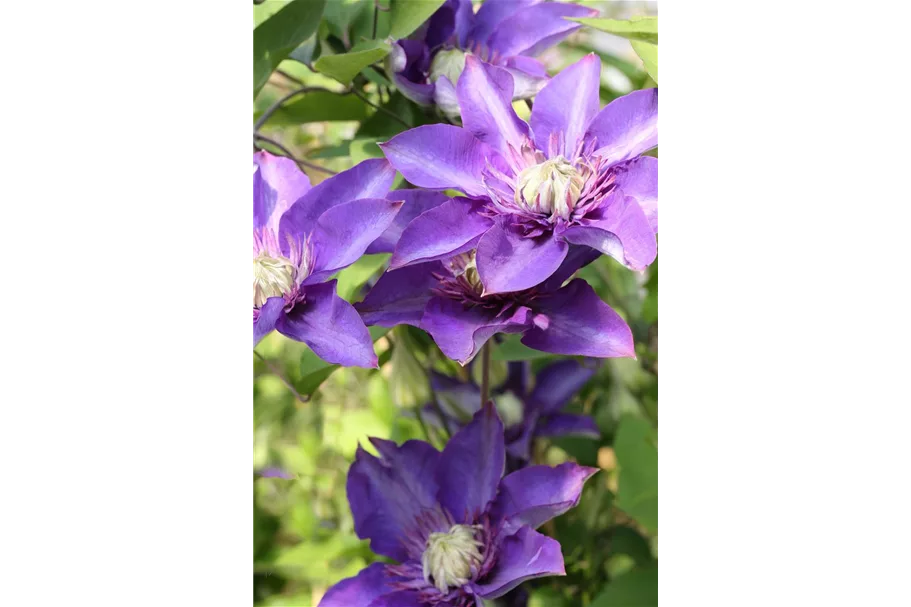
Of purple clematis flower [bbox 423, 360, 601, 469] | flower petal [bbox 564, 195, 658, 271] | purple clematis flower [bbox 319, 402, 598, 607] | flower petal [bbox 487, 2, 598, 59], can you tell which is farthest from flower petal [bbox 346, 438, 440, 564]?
flower petal [bbox 487, 2, 598, 59]

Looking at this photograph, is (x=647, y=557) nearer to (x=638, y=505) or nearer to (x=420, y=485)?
(x=638, y=505)

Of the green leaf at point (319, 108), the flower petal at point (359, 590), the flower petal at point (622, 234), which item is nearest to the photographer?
the flower petal at point (622, 234)

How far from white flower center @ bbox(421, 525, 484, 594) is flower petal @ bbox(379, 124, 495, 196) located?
0.24 metres

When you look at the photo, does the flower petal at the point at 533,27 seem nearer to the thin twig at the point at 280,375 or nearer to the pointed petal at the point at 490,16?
the pointed petal at the point at 490,16

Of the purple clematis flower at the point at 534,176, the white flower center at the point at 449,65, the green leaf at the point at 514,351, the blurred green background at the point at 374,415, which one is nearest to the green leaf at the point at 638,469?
the blurred green background at the point at 374,415

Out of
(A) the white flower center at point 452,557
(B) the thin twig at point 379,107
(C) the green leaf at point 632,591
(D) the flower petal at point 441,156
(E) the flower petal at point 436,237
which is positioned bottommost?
(C) the green leaf at point 632,591

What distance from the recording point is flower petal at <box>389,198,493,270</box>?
0.54m

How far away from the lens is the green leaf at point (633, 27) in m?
0.57

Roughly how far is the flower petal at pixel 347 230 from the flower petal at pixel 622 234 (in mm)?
119

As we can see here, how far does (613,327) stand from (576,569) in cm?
30

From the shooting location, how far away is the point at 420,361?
0.74 m

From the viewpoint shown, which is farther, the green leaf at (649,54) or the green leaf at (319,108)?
the green leaf at (319,108)

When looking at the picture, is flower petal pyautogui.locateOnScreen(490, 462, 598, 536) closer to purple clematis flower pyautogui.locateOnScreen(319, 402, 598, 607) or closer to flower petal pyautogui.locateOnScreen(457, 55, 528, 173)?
purple clematis flower pyautogui.locateOnScreen(319, 402, 598, 607)

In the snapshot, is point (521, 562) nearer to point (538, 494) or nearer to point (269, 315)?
point (538, 494)
